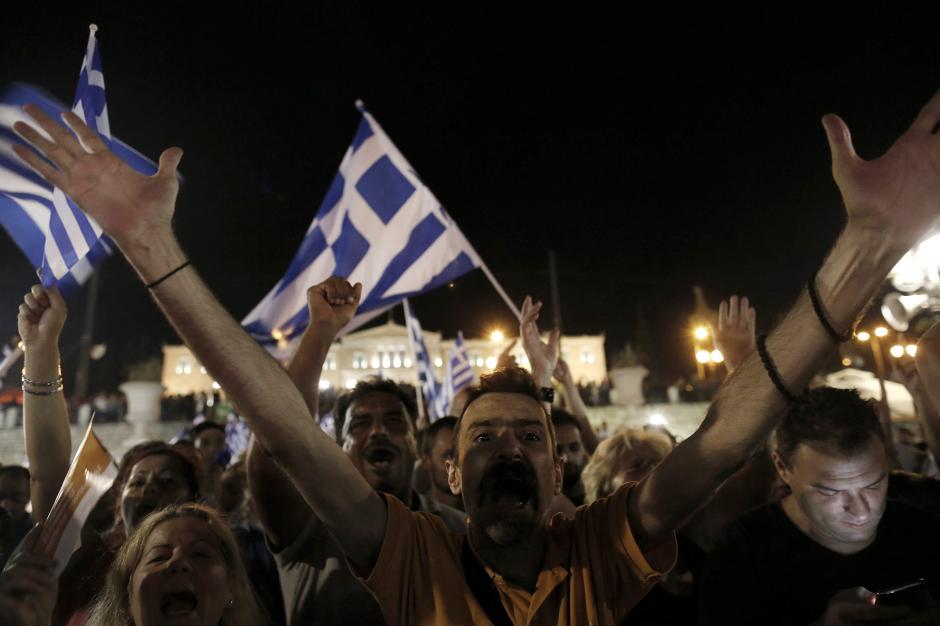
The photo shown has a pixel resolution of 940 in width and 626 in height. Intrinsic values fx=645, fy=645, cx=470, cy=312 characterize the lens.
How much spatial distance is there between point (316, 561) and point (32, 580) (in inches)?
42.8

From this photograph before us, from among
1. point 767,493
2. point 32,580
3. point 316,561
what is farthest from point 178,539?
point 767,493

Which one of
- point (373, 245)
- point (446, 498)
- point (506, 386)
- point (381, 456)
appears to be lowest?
point (446, 498)

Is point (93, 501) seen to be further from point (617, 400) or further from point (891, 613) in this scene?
point (617, 400)

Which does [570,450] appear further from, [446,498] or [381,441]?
[381,441]

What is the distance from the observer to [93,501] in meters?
2.47

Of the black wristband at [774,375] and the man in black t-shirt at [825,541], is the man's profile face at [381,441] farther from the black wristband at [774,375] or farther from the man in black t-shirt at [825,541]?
the black wristband at [774,375]

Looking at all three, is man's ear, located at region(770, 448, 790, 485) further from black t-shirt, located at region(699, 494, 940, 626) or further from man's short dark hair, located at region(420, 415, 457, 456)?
man's short dark hair, located at region(420, 415, 457, 456)

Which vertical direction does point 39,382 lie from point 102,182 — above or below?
below

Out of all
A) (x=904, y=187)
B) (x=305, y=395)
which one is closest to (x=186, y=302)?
(x=305, y=395)

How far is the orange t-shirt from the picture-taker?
2010mm

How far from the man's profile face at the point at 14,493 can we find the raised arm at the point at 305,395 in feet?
10.9

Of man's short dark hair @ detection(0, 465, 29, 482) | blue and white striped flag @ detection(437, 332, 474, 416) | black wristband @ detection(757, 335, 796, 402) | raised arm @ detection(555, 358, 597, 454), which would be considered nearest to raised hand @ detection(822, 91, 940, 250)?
black wristband @ detection(757, 335, 796, 402)

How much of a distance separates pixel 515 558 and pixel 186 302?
52.3 inches

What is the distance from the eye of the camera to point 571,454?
4.89 m
